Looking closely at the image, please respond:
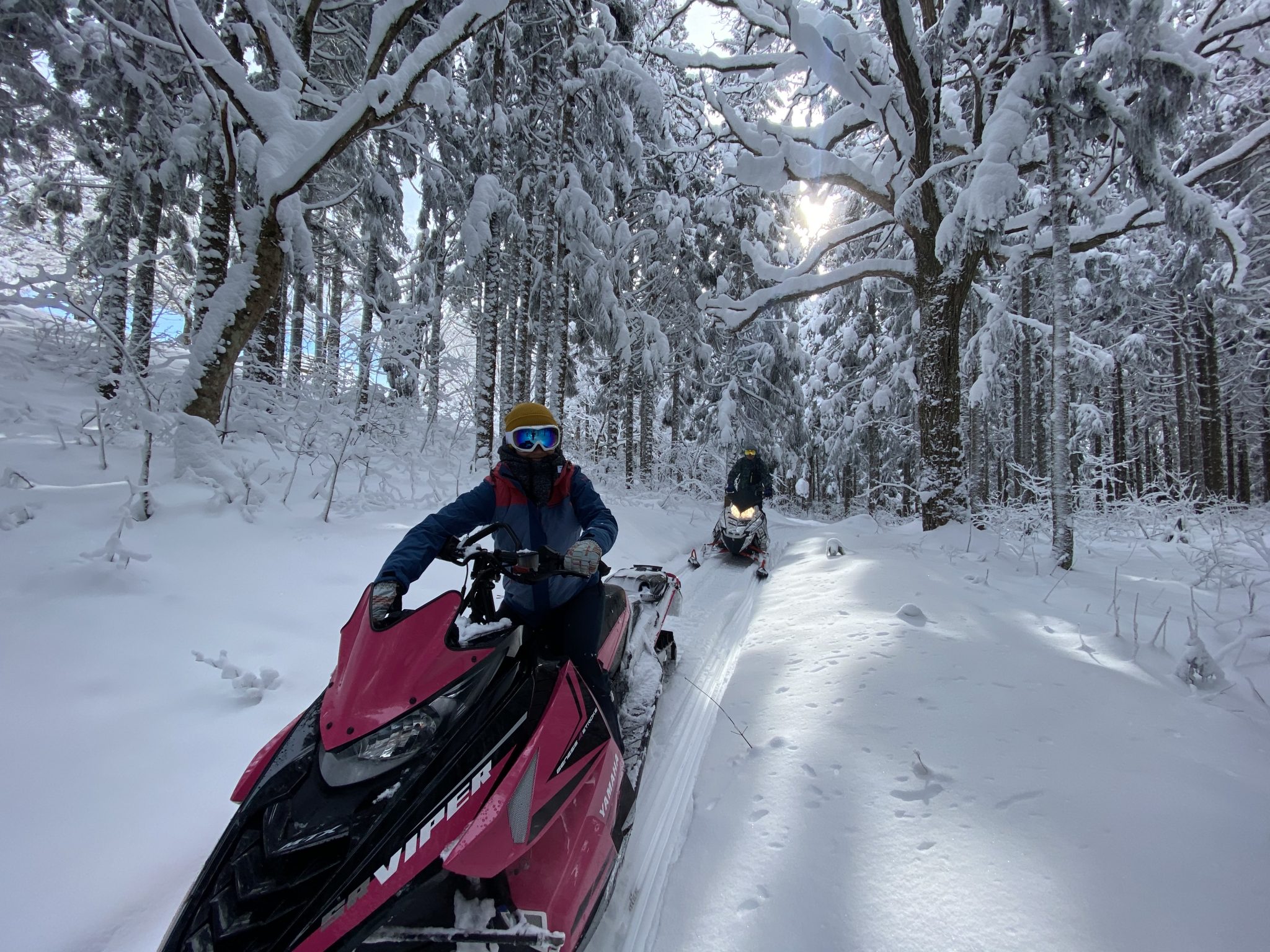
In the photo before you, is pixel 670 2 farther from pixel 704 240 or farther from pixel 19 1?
pixel 19 1

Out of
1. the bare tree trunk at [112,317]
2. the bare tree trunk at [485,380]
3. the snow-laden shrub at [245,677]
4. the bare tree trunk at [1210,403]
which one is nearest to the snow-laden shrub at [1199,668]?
the snow-laden shrub at [245,677]

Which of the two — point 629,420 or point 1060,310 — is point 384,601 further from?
point 629,420

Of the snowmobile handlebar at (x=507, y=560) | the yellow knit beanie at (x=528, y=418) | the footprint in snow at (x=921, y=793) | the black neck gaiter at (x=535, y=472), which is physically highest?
the yellow knit beanie at (x=528, y=418)

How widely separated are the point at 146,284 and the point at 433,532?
9.60 m

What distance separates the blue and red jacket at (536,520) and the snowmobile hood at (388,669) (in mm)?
849

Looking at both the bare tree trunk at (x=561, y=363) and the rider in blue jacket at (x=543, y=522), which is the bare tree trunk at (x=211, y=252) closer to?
the rider in blue jacket at (x=543, y=522)

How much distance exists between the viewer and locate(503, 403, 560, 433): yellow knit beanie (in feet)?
9.04

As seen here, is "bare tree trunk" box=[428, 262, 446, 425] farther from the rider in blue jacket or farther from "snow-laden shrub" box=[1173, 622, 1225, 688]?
"snow-laden shrub" box=[1173, 622, 1225, 688]

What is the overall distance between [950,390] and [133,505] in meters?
9.32

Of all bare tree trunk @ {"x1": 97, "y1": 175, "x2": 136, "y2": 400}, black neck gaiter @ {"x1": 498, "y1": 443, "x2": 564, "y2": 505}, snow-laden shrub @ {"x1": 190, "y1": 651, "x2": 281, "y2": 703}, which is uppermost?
bare tree trunk @ {"x1": 97, "y1": 175, "x2": 136, "y2": 400}

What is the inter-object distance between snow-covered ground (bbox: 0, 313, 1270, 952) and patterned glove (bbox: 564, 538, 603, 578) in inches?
46.6

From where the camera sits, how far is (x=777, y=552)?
31.0 ft

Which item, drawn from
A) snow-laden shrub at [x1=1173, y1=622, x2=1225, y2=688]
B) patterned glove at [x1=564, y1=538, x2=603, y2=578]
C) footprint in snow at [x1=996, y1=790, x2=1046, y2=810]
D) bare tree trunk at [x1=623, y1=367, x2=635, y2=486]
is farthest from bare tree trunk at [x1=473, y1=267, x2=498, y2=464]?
snow-laden shrub at [x1=1173, y1=622, x2=1225, y2=688]

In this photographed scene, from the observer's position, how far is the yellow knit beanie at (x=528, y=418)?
276cm
